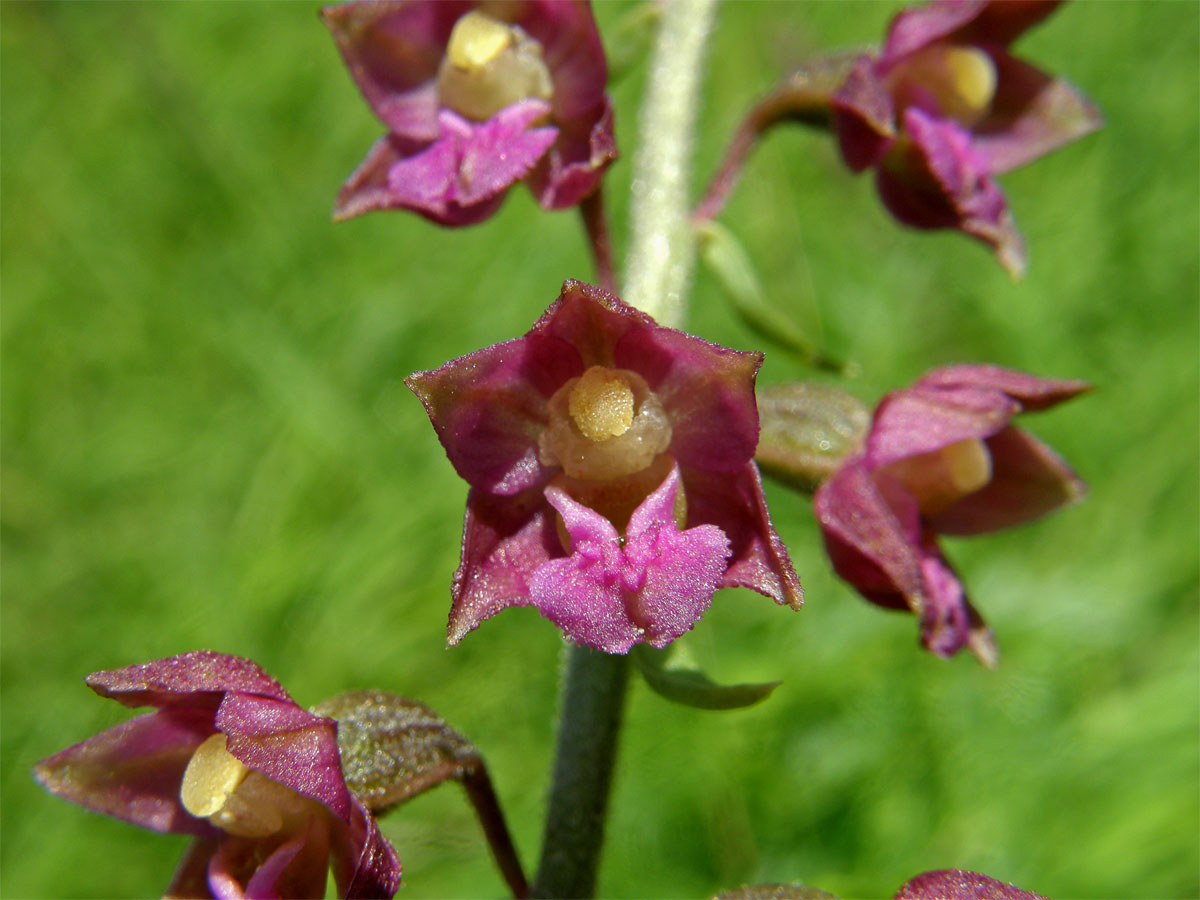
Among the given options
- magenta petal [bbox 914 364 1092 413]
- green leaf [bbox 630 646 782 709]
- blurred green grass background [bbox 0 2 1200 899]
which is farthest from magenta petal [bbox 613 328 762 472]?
blurred green grass background [bbox 0 2 1200 899]

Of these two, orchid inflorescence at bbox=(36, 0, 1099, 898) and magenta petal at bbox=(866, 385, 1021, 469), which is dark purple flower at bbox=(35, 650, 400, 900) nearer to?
orchid inflorescence at bbox=(36, 0, 1099, 898)

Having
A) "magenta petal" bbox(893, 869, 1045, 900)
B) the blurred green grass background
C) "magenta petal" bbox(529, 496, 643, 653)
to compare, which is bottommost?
the blurred green grass background

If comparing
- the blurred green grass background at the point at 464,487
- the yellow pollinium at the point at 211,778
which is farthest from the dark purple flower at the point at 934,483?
the yellow pollinium at the point at 211,778

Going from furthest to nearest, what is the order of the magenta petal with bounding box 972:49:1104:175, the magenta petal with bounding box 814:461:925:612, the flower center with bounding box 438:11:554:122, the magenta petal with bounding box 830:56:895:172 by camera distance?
the magenta petal with bounding box 972:49:1104:175 < the magenta petal with bounding box 830:56:895:172 < the flower center with bounding box 438:11:554:122 < the magenta petal with bounding box 814:461:925:612

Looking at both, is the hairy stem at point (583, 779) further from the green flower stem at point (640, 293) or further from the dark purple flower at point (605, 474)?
the dark purple flower at point (605, 474)

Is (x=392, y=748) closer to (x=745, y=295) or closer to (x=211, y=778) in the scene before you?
(x=211, y=778)
